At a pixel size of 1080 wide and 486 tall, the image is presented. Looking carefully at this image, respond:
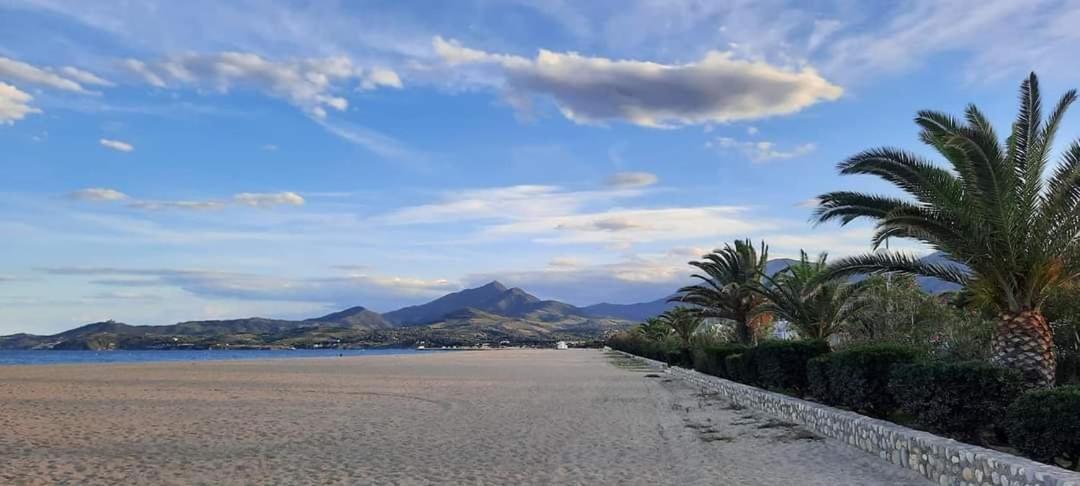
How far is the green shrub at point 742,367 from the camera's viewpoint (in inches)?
811

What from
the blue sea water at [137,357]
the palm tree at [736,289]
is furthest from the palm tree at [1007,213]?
the blue sea water at [137,357]

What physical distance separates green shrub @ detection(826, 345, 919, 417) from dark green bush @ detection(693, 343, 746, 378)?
9.62m

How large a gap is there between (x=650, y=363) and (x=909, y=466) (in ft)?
130

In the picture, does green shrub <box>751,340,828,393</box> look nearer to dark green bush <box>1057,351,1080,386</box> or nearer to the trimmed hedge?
the trimmed hedge

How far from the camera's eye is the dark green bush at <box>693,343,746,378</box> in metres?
24.3

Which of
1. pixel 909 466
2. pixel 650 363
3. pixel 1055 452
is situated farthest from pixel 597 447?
pixel 650 363

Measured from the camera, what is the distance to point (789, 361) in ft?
58.2

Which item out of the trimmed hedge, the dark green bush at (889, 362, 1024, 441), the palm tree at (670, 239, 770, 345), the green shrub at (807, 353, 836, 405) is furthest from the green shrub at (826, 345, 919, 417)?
the palm tree at (670, 239, 770, 345)

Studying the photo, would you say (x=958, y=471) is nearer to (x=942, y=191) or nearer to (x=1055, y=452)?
(x=1055, y=452)

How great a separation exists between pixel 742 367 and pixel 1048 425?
13.9 m

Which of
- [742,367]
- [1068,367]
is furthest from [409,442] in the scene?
[1068,367]

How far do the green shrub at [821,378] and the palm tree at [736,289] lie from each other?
51.7 ft

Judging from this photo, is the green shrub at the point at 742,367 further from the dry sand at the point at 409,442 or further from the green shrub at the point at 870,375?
the green shrub at the point at 870,375

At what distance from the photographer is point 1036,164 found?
12.0 meters
